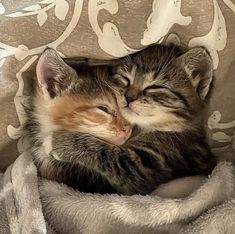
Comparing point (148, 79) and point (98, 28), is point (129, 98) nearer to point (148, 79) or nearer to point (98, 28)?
point (148, 79)

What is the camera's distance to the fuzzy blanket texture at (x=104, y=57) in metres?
1.33

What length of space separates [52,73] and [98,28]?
16 cm

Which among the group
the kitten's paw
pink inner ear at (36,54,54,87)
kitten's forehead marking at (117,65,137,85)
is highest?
pink inner ear at (36,54,54,87)

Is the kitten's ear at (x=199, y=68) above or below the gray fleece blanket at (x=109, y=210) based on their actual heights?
above

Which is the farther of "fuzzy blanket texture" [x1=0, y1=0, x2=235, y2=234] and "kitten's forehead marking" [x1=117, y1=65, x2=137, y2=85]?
"kitten's forehead marking" [x1=117, y1=65, x2=137, y2=85]

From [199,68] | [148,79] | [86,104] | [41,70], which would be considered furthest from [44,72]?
[199,68]

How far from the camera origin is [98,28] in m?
1.37

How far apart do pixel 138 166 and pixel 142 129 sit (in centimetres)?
12

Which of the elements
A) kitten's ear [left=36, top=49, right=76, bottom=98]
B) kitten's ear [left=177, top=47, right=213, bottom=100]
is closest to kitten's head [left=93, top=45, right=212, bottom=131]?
kitten's ear [left=177, top=47, right=213, bottom=100]

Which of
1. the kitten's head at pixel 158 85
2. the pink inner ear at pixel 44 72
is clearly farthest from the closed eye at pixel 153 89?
the pink inner ear at pixel 44 72

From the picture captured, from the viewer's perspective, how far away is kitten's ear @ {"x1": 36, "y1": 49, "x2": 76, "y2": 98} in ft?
4.53

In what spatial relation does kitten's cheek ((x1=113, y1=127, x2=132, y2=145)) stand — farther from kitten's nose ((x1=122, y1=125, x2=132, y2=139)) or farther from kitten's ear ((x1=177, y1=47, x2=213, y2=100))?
kitten's ear ((x1=177, y1=47, x2=213, y2=100))

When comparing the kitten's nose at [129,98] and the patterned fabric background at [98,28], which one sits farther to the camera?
the kitten's nose at [129,98]

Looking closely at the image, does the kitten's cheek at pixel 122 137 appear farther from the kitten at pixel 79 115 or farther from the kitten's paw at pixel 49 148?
the kitten's paw at pixel 49 148
